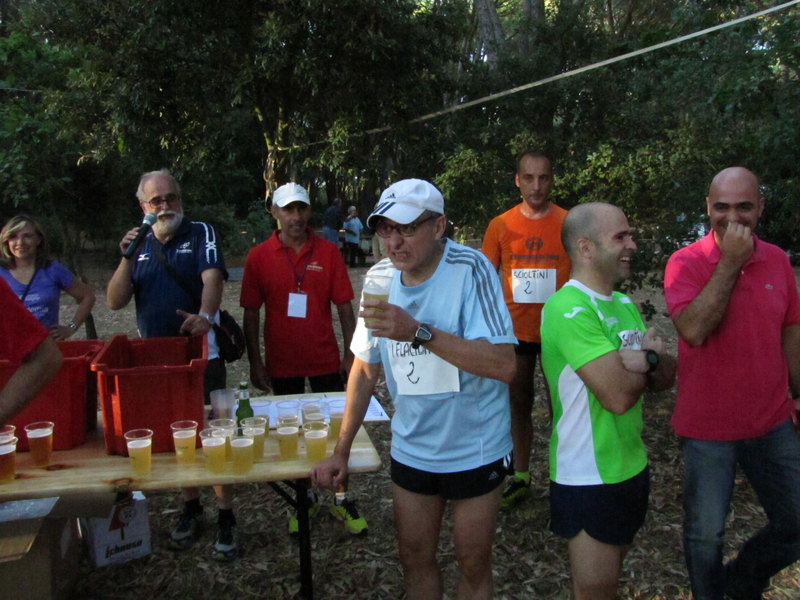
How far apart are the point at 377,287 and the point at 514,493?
232 centimetres

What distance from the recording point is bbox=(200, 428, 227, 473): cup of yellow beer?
256 cm

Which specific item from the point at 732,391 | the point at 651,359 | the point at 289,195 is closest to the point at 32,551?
the point at 289,195

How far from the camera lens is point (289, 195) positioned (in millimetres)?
4027

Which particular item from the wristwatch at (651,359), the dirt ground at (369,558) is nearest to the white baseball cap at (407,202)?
the wristwatch at (651,359)

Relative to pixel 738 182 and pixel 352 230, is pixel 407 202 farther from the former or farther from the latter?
pixel 352 230

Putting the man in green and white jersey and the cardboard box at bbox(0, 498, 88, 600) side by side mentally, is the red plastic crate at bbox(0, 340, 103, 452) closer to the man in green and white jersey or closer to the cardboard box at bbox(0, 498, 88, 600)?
the cardboard box at bbox(0, 498, 88, 600)

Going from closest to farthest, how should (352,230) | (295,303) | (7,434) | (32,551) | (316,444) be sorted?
1. (7,434)
2. (316,444)
3. (32,551)
4. (295,303)
5. (352,230)

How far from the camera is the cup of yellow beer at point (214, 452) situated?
2.56 metres

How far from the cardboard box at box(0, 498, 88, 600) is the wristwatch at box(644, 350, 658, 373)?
2.55m

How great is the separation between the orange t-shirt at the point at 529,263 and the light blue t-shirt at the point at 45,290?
289 cm

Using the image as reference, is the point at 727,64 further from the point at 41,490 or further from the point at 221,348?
the point at 41,490

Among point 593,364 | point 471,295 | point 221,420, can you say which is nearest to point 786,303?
point 593,364

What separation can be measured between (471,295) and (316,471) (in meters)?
0.89

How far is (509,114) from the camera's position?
9219 millimetres
